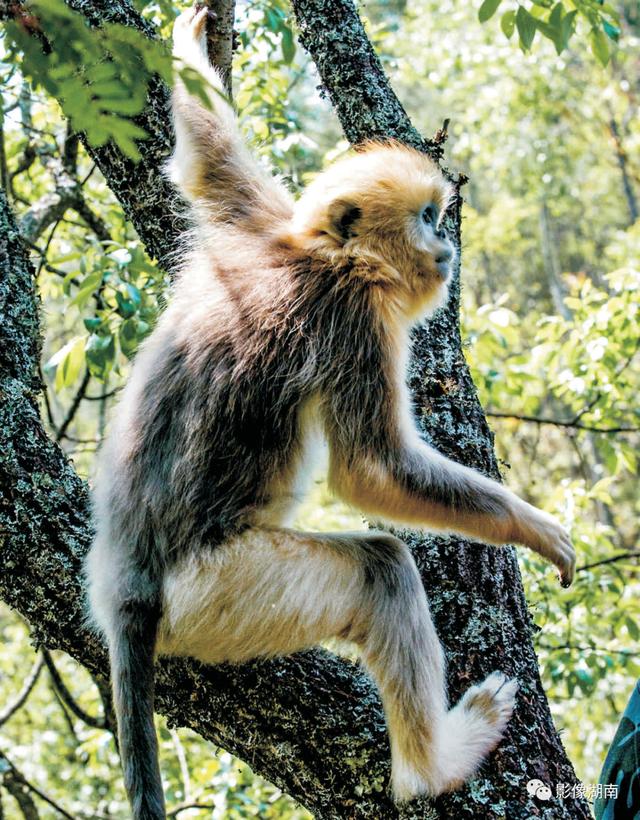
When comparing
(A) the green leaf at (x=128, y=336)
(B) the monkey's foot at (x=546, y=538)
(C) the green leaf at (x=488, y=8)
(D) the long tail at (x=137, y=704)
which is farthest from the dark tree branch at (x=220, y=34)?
(D) the long tail at (x=137, y=704)

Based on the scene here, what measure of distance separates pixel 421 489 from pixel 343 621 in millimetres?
519

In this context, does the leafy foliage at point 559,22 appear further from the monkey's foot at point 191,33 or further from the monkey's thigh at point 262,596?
the monkey's thigh at point 262,596

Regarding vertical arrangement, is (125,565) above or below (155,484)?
below

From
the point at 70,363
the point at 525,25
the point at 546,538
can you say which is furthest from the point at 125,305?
the point at 546,538

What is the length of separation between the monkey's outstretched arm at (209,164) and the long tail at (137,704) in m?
1.68

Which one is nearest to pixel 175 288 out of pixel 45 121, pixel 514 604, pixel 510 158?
pixel 514 604

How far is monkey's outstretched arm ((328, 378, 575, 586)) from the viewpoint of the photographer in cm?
306

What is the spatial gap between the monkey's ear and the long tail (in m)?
1.59

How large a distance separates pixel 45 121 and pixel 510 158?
1634cm

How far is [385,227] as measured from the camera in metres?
3.51

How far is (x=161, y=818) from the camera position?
254 cm

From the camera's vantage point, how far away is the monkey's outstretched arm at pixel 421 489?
3062 mm

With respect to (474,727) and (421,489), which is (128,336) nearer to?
(421,489)

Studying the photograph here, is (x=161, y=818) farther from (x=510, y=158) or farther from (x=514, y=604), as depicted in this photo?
(x=510, y=158)
